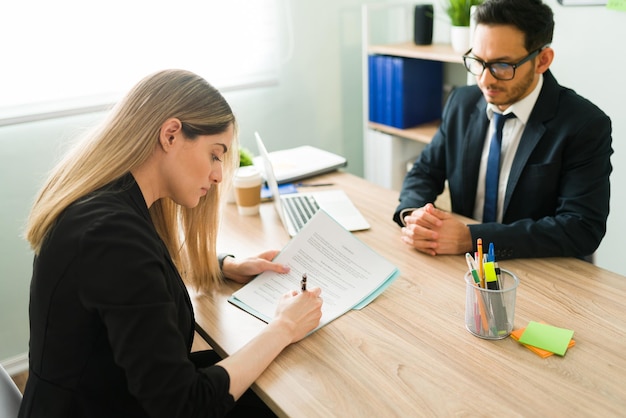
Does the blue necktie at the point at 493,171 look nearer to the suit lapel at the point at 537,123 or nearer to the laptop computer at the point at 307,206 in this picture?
the suit lapel at the point at 537,123

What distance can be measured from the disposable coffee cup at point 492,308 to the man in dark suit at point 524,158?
33 cm

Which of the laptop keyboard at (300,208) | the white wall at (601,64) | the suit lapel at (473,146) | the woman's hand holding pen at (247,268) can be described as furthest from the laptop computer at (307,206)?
the white wall at (601,64)

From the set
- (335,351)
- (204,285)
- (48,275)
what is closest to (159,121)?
(48,275)

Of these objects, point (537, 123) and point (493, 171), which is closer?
point (537, 123)

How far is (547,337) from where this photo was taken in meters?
1.07

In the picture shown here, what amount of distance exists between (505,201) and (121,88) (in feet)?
5.38

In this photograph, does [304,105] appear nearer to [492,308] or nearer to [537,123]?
[537,123]

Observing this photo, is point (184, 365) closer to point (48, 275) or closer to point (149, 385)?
point (149, 385)

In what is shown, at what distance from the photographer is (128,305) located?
34.5 inches

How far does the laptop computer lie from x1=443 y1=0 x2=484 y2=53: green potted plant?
98 cm

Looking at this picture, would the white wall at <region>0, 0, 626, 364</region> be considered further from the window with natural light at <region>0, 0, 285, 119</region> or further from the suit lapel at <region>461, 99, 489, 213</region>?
the suit lapel at <region>461, 99, 489, 213</region>

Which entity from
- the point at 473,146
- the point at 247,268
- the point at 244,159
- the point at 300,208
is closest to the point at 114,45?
the point at 244,159

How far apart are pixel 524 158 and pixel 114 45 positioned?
1676mm

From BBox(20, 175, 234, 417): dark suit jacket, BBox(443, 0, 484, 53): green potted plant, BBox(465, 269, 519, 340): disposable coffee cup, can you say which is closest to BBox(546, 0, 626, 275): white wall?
BBox(443, 0, 484, 53): green potted plant
